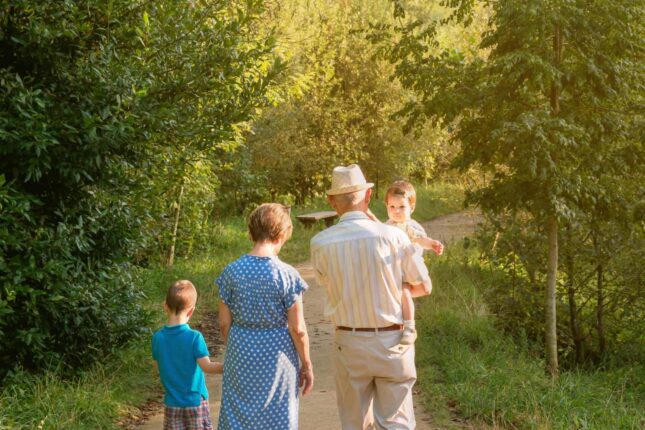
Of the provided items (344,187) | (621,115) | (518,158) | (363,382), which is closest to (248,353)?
(363,382)

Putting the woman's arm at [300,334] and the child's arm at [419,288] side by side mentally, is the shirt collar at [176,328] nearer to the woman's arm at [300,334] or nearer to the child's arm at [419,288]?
the woman's arm at [300,334]

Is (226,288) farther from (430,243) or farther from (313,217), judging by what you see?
(313,217)

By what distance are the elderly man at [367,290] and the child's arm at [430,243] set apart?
2.26 ft

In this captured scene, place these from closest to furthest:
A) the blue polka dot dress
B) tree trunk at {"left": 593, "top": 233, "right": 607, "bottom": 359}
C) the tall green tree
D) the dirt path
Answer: the blue polka dot dress
the tall green tree
the dirt path
tree trunk at {"left": 593, "top": 233, "right": 607, "bottom": 359}

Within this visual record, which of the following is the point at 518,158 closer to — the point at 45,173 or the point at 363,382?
the point at 363,382

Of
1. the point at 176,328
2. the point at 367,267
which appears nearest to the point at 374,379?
the point at 367,267

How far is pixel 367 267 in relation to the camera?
417 cm

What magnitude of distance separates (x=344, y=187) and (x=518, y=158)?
12.1 ft

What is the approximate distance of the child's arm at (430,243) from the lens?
16.3 ft

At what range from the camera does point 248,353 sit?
407 cm

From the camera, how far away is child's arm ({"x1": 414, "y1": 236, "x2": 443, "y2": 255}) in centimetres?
496

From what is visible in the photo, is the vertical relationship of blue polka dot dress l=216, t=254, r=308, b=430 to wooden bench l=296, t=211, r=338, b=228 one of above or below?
above

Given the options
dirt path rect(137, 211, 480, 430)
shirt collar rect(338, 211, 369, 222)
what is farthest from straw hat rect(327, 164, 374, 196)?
dirt path rect(137, 211, 480, 430)

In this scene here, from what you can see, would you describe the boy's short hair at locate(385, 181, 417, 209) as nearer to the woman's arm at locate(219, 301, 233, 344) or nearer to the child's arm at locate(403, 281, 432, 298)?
the child's arm at locate(403, 281, 432, 298)
